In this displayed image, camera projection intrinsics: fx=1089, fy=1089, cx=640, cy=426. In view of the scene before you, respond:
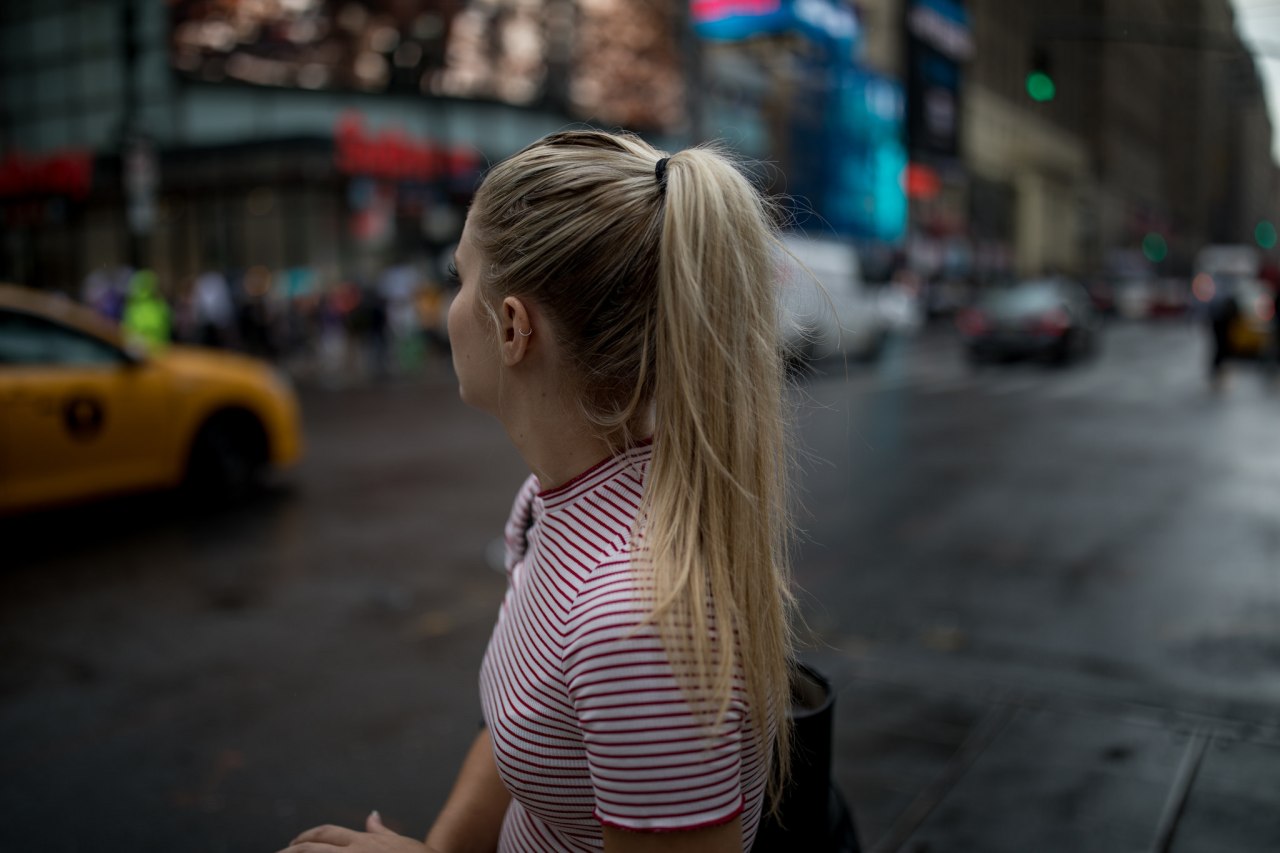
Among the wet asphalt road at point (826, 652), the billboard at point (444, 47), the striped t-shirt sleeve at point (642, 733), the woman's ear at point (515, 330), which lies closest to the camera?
the striped t-shirt sleeve at point (642, 733)

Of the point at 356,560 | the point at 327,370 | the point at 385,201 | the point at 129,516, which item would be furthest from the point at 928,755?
the point at 385,201

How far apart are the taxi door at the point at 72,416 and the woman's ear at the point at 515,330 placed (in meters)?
6.70

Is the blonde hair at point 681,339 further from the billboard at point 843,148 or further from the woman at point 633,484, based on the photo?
the billboard at point 843,148

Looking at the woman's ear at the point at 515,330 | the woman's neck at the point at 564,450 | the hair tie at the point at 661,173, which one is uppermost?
the hair tie at the point at 661,173

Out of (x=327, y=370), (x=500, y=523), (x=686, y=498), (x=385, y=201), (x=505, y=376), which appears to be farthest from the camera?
(x=385, y=201)

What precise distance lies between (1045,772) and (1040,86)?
2001 cm

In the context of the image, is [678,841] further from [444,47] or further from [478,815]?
[444,47]

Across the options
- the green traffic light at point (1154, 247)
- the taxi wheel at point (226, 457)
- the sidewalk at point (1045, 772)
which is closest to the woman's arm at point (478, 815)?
the sidewalk at point (1045, 772)

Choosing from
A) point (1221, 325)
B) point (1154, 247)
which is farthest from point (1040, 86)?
point (1154, 247)

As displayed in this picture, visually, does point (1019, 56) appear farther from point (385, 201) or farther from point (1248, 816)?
point (1248, 816)

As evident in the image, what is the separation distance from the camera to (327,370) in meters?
23.0

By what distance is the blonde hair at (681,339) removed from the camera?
1.27 meters

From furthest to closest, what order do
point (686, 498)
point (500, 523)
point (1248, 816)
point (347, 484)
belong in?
point (347, 484)
point (500, 523)
point (1248, 816)
point (686, 498)

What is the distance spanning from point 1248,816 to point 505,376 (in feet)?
9.41
